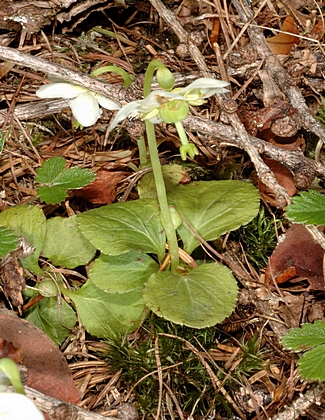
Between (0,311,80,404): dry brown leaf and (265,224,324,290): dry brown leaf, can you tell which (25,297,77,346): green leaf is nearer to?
(0,311,80,404): dry brown leaf

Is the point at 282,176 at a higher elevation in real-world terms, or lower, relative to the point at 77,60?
lower

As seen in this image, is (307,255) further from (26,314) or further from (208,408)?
(26,314)

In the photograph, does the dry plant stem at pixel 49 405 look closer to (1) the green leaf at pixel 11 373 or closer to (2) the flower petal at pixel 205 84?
(1) the green leaf at pixel 11 373

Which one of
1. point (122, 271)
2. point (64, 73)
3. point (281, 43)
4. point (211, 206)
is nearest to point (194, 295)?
point (122, 271)

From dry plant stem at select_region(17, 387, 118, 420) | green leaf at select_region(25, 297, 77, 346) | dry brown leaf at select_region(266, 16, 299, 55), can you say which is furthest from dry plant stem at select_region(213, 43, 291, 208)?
dry plant stem at select_region(17, 387, 118, 420)

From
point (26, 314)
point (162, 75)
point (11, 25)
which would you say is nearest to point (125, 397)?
point (26, 314)

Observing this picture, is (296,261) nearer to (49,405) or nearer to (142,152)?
(142,152)
